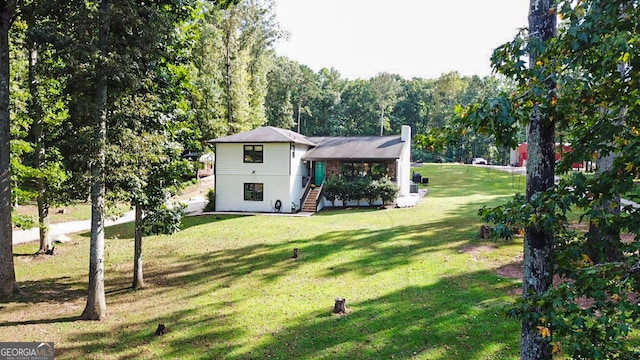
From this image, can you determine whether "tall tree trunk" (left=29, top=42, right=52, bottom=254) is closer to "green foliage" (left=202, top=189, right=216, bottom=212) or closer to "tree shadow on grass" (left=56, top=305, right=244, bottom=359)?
"tree shadow on grass" (left=56, top=305, right=244, bottom=359)

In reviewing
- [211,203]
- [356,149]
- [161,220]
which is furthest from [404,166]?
[161,220]

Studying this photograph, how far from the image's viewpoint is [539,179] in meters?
4.37

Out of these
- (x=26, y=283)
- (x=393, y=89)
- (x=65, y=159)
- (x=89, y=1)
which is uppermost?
(x=393, y=89)

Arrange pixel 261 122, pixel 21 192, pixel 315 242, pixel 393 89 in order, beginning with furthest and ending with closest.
A: pixel 393 89 → pixel 261 122 → pixel 315 242 → pixel 21 192

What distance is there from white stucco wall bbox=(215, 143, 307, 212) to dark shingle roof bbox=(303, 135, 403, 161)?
2.41 m

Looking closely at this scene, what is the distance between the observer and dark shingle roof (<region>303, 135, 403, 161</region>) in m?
27.0

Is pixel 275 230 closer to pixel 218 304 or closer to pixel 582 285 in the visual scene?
pixel 218 304

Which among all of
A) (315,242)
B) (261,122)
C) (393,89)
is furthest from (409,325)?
(393,89)

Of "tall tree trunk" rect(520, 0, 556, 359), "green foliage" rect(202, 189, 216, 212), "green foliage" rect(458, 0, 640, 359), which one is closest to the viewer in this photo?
"green foliage" rect(458, 0, 640, 359)

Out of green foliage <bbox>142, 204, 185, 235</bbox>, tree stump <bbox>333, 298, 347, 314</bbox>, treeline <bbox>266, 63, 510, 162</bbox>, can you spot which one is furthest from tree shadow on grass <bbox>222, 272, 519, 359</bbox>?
treeline <bbox>266, 63, 510, 162</bbox>

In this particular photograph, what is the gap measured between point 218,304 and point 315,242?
6374 mm

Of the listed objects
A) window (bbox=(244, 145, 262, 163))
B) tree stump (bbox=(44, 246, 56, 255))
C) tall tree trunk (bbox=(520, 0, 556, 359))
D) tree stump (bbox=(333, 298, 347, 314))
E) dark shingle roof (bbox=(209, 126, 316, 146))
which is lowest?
tree stump (bbox=(44, 246, 56, 255))

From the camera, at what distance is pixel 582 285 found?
3.16 metres

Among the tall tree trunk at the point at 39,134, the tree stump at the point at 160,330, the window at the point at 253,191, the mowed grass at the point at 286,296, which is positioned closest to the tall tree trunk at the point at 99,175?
the mowed grass at the point at 286,296
